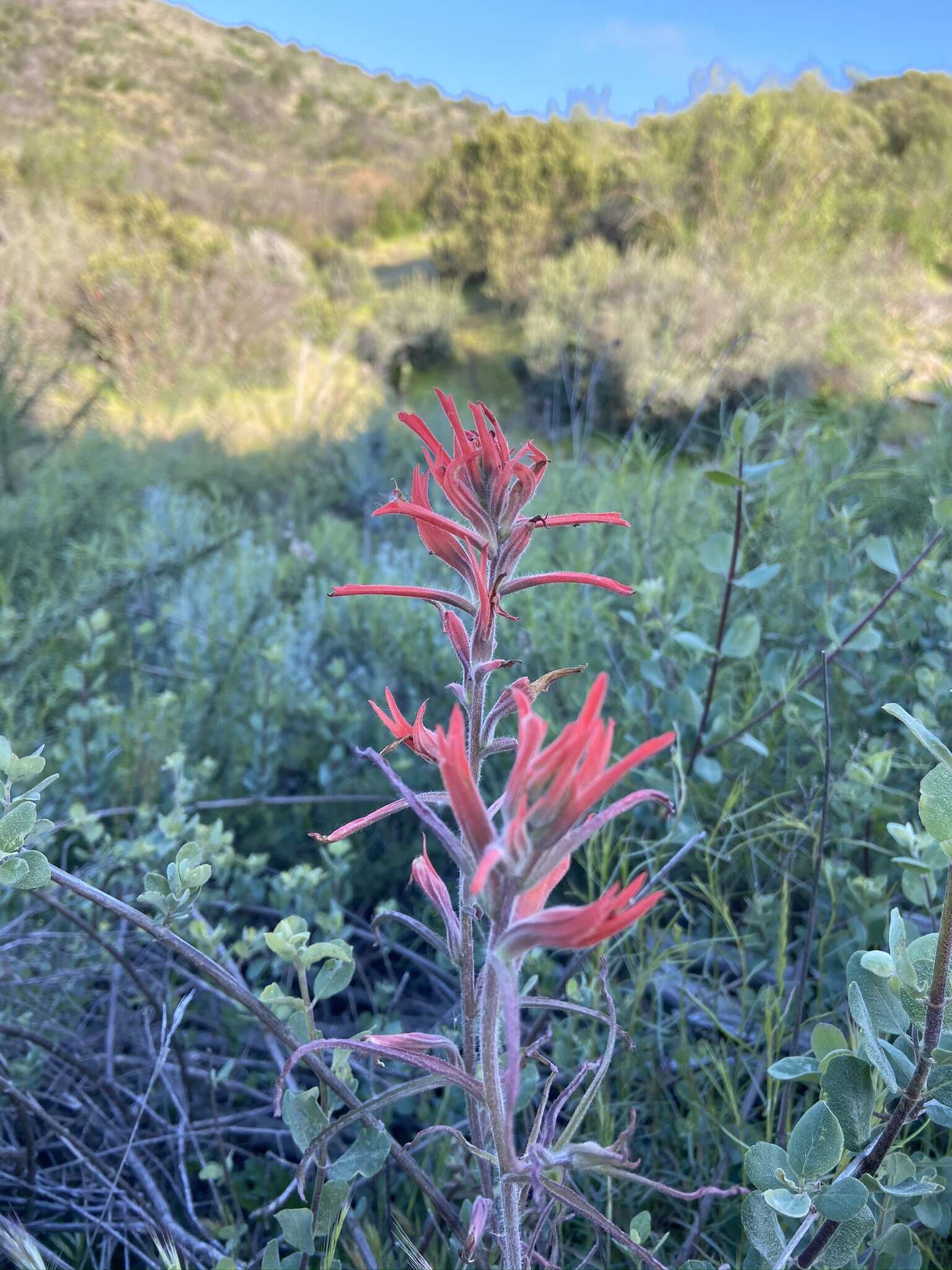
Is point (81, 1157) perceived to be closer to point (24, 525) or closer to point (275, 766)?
point (275, 766)

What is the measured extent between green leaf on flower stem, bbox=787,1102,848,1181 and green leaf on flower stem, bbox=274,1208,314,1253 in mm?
338

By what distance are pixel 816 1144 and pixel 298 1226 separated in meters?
0.36

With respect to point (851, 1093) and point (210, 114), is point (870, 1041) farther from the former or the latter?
point (210, 114)

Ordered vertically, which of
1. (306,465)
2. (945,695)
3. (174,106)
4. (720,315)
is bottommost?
(306,465)

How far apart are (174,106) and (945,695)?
2561 cm

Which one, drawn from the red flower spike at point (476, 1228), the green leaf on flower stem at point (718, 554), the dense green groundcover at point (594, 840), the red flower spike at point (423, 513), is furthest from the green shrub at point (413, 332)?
the red flower spike at point (476, 1228)

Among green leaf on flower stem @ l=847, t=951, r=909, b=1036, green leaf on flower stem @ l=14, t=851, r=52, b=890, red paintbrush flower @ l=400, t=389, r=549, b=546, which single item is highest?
red paintbrush flower @ l=400, t=389, r=549, b=546

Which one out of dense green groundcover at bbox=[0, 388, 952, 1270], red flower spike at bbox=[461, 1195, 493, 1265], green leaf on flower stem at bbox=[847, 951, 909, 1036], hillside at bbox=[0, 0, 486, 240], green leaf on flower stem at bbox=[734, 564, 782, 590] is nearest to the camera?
red flower spike at bbox=[461, 1195, 493, 1265]

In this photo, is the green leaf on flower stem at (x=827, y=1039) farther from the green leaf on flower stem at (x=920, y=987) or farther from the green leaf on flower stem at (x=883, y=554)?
the green leaf on flower stem at (x=883, y=554)

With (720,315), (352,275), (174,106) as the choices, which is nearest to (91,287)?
(352,275)

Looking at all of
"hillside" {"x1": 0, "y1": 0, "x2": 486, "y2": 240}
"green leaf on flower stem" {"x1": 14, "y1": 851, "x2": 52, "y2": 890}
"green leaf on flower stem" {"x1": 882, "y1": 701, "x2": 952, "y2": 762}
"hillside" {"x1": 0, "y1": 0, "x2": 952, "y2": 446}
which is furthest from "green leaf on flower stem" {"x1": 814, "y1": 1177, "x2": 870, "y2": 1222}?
"hillside" {"x1": 0, "y1": 0, "x2": 486, "y2": 240}

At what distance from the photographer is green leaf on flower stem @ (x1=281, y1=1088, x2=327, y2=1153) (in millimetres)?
529

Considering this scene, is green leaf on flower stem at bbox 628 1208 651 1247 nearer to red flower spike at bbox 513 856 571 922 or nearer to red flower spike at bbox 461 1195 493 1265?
red flower spike at bbox 461 1195 493 1265

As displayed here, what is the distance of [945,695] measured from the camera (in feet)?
3.84
